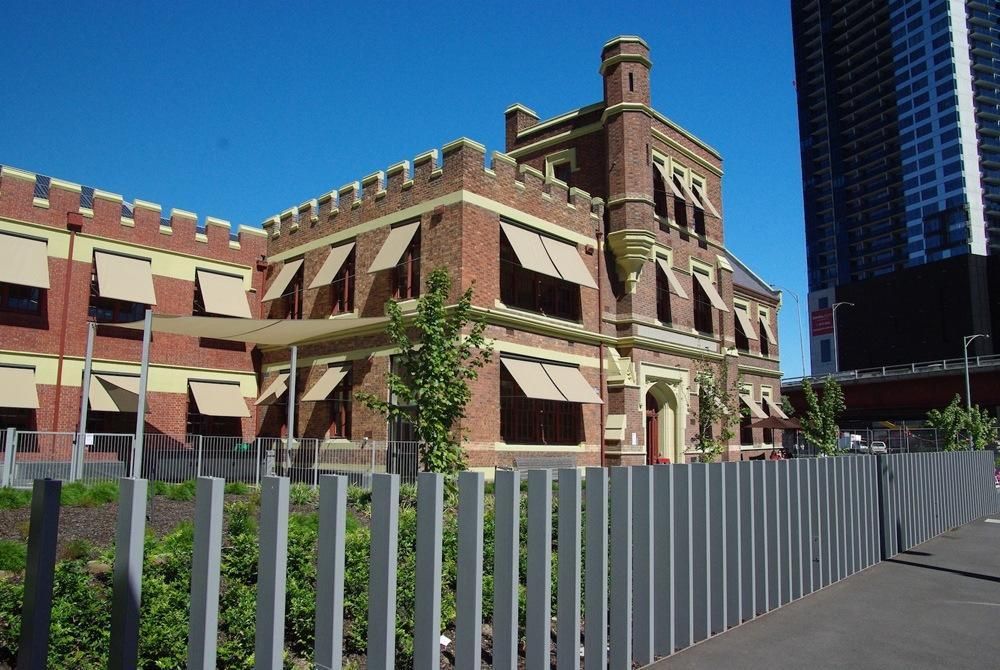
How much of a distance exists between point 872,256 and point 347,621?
120m

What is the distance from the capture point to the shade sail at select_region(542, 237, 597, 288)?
21438mm

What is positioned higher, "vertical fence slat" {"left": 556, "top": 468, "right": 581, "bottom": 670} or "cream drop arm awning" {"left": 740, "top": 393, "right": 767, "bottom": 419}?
"cream drop arm awning" {"left": 740, "top": 393, "right": 767, "bottom": 419}

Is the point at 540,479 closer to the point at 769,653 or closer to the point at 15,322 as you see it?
the point at 769,653

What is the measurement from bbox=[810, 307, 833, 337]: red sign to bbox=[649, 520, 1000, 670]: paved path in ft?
318

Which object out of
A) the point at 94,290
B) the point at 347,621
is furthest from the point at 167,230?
the point at 347,621

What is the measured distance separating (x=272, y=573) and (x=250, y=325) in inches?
646

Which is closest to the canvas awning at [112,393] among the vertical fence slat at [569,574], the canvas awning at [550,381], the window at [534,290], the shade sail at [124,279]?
the shade sail at [124,279]

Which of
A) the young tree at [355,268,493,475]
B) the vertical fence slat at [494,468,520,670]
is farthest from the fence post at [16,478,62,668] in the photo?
the young tree at [355,268,493,475]

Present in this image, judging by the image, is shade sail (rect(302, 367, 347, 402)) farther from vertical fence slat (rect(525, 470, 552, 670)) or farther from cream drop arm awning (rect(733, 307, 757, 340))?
cream drop arm awning (rect(733, 307, 757, 340))

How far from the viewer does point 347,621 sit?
20.3ft

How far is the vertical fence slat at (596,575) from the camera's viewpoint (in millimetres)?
4965

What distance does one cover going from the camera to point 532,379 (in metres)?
20.2

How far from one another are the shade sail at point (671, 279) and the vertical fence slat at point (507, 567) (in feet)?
71.1

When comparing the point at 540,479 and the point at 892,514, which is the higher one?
the point at 540,479
